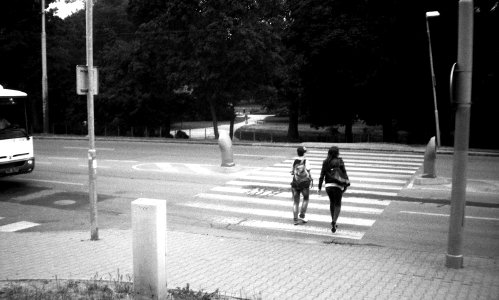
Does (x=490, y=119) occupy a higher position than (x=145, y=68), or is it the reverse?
(x=145, y=68)

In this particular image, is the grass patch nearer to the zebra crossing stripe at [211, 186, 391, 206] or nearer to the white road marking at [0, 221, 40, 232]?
the white road marking at [0, 221, 40, 232]

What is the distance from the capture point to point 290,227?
1165 centimetres

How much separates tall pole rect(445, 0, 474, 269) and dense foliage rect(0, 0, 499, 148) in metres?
22.4

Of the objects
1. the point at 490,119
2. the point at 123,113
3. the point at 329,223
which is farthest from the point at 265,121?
the point at 329,223

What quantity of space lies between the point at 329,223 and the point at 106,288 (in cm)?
645

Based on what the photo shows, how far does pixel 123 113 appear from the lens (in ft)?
144

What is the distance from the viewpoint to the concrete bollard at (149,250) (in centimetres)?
630

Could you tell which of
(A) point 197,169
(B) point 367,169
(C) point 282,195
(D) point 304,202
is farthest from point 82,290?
(B) point 367,169

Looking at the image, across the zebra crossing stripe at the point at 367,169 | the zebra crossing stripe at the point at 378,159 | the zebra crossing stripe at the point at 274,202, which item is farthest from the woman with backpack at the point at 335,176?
the zebra crossing stripe at the point at 378,159

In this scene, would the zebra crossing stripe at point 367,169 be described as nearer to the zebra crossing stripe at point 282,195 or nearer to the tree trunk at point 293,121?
the zebra crossing stripe at point 282,195

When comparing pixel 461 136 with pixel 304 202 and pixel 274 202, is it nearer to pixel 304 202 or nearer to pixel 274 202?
pixel 304 202

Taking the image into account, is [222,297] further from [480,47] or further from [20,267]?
[480,47]

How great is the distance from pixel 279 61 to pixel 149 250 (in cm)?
2738

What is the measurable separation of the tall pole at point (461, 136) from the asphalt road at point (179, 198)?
1.81 metres
